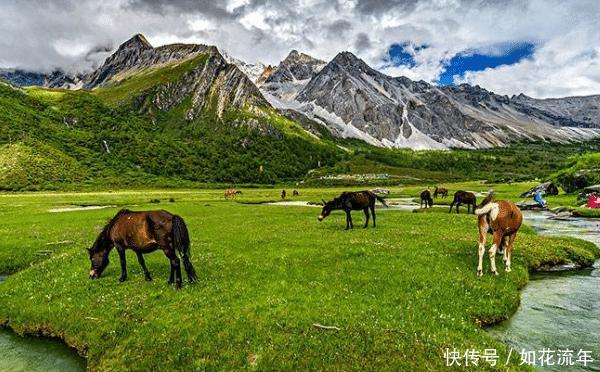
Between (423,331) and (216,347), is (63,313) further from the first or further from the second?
(423,331)

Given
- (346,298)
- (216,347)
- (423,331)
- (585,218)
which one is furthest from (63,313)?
(585,218)

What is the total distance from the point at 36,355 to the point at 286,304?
1031cm

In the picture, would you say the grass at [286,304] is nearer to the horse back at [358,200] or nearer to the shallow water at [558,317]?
the shallow water at [558,317]

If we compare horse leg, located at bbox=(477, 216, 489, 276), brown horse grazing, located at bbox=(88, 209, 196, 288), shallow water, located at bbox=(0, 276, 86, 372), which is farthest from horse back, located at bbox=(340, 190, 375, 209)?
shallow water, located at bbox=(0, 276, 86, 372)

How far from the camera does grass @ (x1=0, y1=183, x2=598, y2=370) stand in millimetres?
11922

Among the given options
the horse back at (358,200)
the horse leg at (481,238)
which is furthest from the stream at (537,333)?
the horse back at (358,200)

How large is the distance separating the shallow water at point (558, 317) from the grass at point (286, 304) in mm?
743

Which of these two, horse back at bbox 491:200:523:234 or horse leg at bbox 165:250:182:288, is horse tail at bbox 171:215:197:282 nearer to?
horse leg at bbox 165:250:182:288

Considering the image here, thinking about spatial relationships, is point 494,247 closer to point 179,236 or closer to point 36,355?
point 179,236

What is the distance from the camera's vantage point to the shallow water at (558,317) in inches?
513

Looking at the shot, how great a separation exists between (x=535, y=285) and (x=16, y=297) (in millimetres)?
28075

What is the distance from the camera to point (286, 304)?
Answer: 14820mm

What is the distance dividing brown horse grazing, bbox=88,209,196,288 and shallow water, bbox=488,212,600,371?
46.2 feet

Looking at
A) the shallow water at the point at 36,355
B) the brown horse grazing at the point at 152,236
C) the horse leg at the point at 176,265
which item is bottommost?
the shallow water at the point at 36,355
